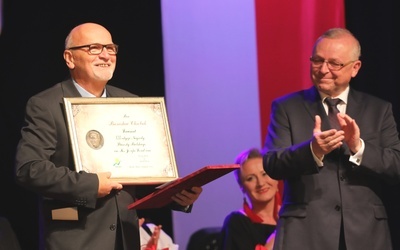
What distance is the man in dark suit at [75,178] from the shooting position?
387 centimetres

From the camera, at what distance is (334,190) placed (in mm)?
4340

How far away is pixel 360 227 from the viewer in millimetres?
4336

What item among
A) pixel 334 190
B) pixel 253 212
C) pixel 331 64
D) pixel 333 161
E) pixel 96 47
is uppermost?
pixel 96 47

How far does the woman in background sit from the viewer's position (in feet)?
17.7

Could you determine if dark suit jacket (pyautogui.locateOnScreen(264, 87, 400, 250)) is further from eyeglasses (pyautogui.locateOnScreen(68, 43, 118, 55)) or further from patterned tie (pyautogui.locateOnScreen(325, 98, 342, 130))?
eyeglasses (pyautogui.locateOnScreen(68, 43, 118, 55))

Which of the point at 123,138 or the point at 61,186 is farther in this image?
the point at 123,138

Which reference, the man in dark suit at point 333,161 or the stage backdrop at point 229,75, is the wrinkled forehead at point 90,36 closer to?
the man in dark suit at point 333,161

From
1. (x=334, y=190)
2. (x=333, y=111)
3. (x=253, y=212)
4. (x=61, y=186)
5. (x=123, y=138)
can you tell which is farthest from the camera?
(x=253, y=212)

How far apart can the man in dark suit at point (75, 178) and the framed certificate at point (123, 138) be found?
72 millimetres

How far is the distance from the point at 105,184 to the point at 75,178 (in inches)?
5.1

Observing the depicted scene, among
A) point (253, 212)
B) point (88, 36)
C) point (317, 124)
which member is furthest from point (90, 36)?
point (253, 212)

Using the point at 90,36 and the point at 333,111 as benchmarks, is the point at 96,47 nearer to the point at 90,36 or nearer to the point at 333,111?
the point at 90,36

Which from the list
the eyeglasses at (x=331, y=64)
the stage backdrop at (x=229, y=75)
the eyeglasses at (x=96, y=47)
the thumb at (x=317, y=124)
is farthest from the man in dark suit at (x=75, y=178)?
the stage backdrop at (x=229, y=75)

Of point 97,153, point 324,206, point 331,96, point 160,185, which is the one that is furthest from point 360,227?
point 97,153
